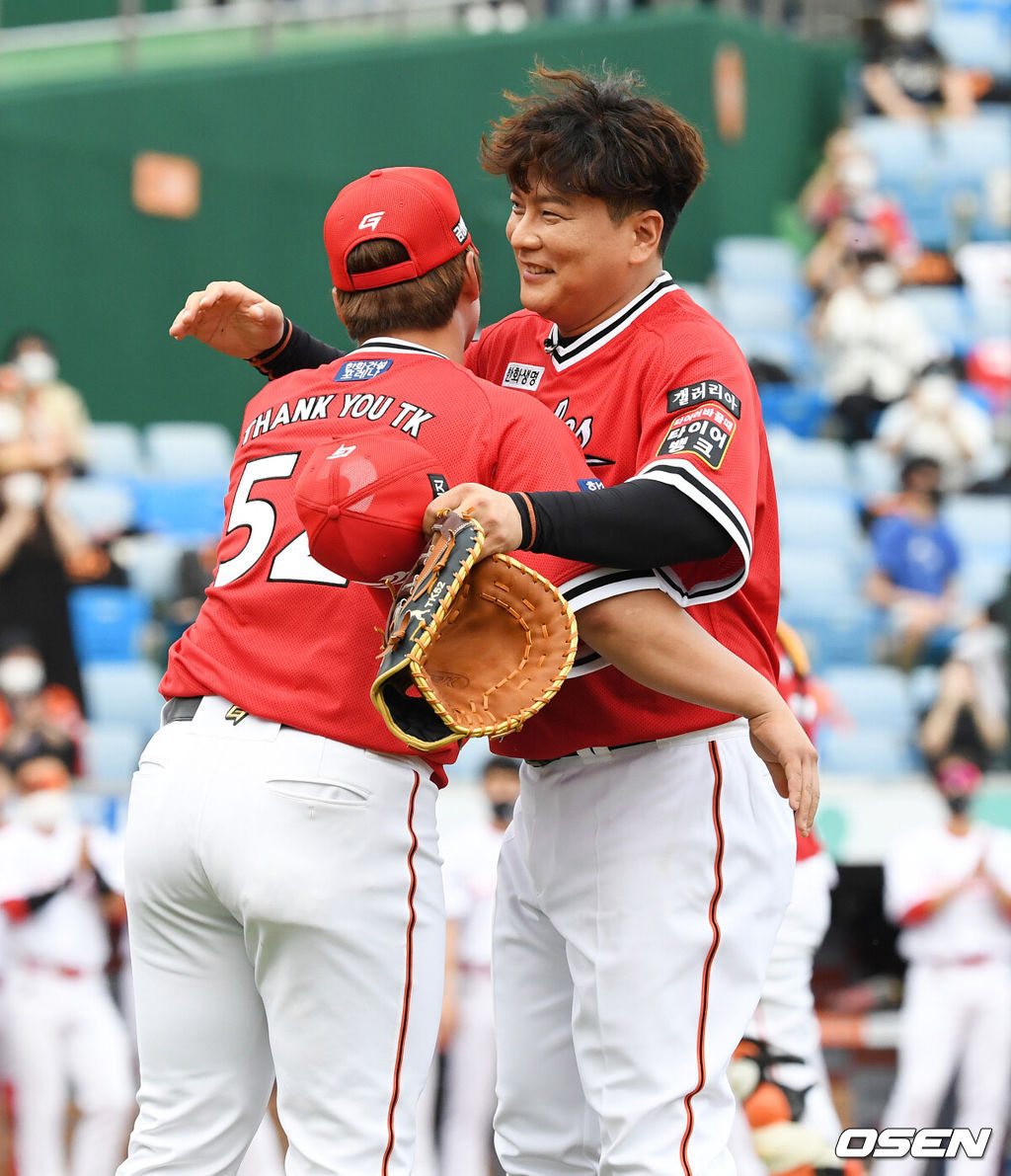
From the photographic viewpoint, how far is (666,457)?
2.56 metres

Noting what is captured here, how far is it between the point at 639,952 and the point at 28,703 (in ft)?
16.4

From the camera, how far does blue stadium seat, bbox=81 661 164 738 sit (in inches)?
305

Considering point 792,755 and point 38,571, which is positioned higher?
point 792,755

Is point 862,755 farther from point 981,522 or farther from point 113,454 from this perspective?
point 113,454

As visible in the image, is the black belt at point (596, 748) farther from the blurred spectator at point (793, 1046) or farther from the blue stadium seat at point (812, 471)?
the blue stadium seat at point (812, 471)

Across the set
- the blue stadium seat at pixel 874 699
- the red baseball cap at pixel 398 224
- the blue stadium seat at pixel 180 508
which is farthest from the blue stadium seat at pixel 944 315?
the red baseball cap at pixel 398 224

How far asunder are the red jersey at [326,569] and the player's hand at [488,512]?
4.8 inches

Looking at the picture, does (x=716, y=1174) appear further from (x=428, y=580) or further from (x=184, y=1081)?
(x=428, y=580)

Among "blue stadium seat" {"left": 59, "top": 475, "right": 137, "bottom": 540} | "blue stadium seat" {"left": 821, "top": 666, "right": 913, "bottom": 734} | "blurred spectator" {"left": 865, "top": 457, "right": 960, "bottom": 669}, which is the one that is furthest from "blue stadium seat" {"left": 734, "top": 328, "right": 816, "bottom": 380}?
"blue stadium seat" {"left": 59, "top": 475, "right": 137, "bottom": 540}

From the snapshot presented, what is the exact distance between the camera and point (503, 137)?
282cm

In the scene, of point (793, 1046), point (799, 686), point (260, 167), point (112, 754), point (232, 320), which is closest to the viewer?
point (232, 320)

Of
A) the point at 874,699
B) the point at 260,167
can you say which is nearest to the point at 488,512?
the point at 874,699

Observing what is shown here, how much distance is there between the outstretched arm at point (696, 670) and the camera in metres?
2.55

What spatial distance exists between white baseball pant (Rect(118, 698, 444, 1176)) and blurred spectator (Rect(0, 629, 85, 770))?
4.39 meters
